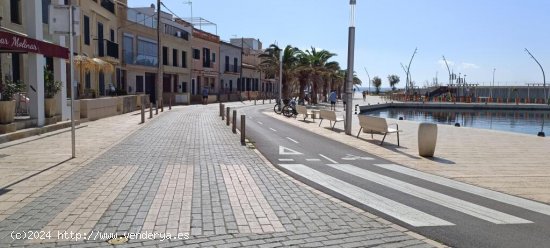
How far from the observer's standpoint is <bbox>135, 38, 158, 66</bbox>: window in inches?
1549

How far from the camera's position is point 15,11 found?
19688mm

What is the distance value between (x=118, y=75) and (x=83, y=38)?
8.81 metres

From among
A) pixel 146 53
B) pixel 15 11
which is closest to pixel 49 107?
pixel 15 11

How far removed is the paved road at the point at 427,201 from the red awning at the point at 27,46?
25.0ft

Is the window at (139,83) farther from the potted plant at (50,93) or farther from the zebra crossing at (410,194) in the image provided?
the zebra crossing at (410,194)

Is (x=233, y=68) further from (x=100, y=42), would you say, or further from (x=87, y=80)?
(x=87, y=80)

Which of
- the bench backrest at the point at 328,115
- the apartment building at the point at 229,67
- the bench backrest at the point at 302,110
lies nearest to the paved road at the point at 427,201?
the bench backrest at the point at 328,115

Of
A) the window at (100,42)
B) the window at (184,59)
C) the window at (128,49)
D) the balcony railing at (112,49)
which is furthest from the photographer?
the window at (184,59)

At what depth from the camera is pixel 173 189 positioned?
7332 mm

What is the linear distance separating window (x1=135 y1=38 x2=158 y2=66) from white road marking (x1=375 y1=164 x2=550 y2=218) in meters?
32.8

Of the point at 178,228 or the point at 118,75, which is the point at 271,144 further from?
the point at 118,75

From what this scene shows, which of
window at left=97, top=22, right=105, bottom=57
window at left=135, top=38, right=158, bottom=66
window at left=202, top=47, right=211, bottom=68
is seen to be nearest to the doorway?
window at left=135, top=38, right=158, bottom=66

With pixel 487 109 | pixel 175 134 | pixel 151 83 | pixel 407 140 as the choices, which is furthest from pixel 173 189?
pixel 487 109

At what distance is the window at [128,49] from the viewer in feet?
121
